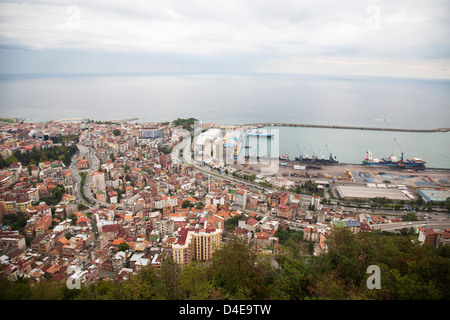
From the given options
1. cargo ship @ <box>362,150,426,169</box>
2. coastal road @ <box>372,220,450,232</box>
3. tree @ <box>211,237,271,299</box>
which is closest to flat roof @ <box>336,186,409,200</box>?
coastal road @ <box>372,220,450,232</box>

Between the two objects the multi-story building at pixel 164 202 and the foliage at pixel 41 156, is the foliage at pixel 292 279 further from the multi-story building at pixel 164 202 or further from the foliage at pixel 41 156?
the foliage at pixel 41 156

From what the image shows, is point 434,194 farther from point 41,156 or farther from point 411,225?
point 41,156

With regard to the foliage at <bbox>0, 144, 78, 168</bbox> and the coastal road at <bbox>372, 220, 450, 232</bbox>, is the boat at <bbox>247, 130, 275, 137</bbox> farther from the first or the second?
the coastal road at <bbox>372, 220, 450, 232</bbox>

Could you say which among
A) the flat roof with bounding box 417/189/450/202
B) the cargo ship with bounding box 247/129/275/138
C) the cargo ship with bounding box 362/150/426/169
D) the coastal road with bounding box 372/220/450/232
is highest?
the cargo ship with bounding box 247/129/275/138

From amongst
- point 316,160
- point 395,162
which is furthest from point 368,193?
point 395,162

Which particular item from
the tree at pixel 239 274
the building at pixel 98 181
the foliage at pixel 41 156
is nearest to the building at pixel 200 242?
the tree at pixel 239 274
